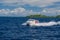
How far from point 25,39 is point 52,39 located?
6356mm

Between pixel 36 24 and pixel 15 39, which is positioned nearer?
pixel 15 39

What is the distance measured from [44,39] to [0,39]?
1018cm

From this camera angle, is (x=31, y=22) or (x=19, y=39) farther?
(x=31, y=22)

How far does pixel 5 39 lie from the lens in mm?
57281

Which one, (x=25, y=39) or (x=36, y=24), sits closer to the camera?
(x=25, y=39)

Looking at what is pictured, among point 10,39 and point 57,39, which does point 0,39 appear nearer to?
point 10,39

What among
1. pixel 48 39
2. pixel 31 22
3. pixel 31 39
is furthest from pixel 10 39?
pixel 31 22

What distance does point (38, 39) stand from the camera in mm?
57938

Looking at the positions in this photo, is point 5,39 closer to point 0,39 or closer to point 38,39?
point 0,39

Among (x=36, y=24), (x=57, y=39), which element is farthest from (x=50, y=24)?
(x=57, y=39)

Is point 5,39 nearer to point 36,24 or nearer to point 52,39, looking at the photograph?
point 52,39

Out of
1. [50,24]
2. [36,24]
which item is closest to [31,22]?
[36,24]

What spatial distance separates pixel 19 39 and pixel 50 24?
6540 centimetres

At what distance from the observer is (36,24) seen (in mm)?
118312
